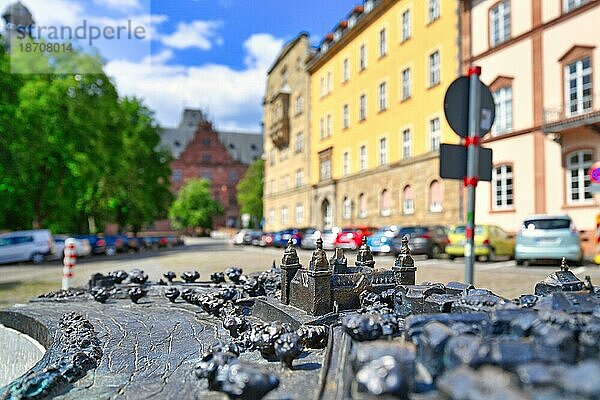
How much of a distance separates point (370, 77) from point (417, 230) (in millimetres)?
14842

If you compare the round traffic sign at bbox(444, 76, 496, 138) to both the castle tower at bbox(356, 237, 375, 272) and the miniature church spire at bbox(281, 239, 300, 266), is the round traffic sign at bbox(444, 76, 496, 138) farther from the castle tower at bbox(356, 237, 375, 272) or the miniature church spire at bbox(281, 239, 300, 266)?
the miniature church spire at bbox(281, 239, 300, 266)

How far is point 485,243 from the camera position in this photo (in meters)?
16.1

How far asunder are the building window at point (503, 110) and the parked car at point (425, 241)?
5.50 metres

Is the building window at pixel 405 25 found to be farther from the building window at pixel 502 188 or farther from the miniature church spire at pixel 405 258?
the miniature church spire at pixel 405 258

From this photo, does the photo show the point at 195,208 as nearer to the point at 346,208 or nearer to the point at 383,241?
the point at 346,208

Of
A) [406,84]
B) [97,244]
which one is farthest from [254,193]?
[406,84]

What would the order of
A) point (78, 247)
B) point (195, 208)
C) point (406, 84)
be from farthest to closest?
point (195, 208) < point (406, 84) < point (78, 247)

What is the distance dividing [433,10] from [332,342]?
84.3 feet

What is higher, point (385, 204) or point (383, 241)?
point (385, 204)

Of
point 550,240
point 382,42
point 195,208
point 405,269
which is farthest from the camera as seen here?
point 195,208


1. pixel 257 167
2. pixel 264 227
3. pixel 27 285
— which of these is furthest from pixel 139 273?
pixel 257 167

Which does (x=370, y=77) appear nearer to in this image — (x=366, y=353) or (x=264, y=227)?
(x=264, y=227)

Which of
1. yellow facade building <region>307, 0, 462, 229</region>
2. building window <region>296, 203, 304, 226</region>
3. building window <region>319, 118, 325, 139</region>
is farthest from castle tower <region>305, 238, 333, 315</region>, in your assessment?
building window <region>296, 203, 304, 226</region>

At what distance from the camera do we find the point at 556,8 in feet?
60.4
